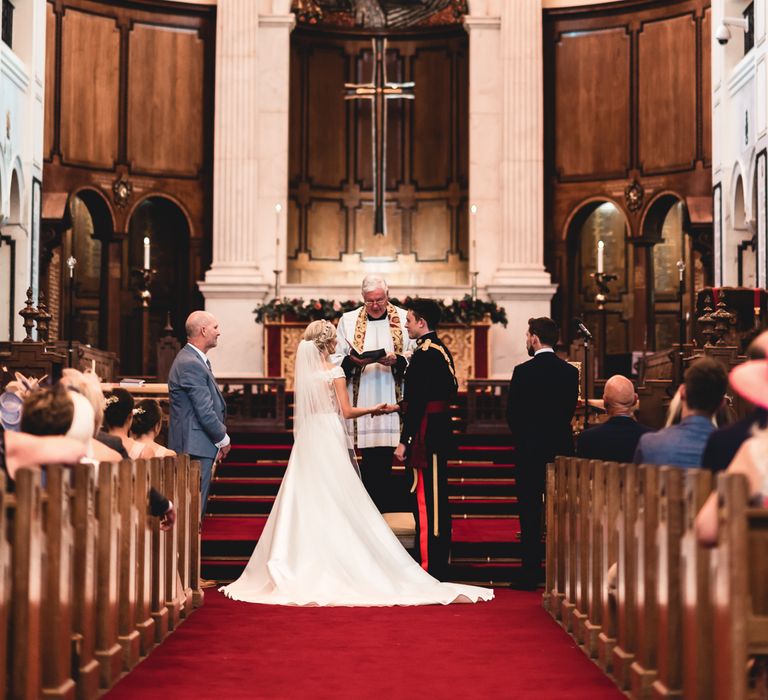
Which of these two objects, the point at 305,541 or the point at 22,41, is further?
the point at 22,41

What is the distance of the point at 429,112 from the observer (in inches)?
690

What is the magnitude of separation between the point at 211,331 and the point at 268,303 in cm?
772

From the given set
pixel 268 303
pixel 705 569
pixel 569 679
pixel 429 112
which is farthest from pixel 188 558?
pixel 429 112

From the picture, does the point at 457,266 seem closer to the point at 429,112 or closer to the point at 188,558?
the point at 429,112

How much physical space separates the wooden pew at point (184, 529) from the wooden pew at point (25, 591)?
2580 millimetres

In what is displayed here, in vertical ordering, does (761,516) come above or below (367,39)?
below

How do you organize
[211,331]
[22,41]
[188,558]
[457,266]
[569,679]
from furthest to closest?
[457,266] < [22,41] < [211,331] < [188,558] < [569,679]

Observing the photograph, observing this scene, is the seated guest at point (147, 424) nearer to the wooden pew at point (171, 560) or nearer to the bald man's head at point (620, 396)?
the wooden pew at point (171, 560)

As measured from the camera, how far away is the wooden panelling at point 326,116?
17.4 m

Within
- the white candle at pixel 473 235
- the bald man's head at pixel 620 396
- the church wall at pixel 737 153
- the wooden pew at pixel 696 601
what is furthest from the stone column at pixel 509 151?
the wooden pew at pixel 696 601

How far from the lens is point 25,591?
4074 millimetres

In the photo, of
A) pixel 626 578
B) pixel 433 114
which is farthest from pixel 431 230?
pixel 626 578

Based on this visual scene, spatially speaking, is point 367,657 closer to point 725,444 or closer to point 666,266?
point 725,444

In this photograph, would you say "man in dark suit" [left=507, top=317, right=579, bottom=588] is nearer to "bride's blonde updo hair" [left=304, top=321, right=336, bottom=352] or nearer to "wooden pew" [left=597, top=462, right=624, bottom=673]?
"bride's blonde updo hair" [left=304, top=321, right=336, bottom=352]
